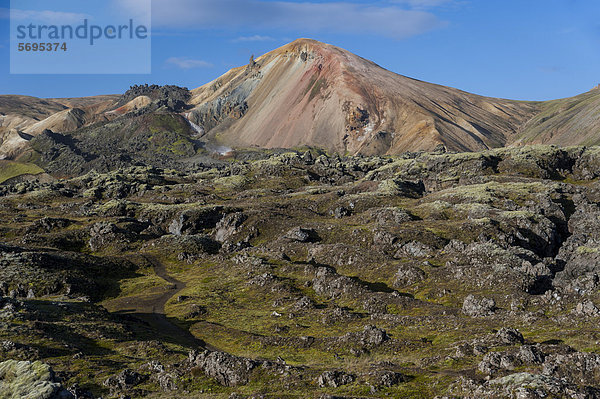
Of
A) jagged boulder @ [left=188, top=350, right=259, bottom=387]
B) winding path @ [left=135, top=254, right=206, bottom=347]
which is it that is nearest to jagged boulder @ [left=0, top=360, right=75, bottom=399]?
jagged boulder @ [left=188, top=350, right=259, bottom=387]

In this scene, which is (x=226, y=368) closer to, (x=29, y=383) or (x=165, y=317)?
(x=29, y=383)

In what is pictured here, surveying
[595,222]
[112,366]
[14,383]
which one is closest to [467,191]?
[595,222]

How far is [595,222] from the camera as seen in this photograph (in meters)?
134

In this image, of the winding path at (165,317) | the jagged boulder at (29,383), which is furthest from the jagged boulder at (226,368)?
the winding path at (165,317)

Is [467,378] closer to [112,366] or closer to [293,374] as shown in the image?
[293,374]

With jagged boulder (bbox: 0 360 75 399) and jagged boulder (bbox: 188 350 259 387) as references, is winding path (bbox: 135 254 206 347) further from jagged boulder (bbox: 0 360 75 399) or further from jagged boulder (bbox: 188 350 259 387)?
jagged boulder (bbox: 0 360 75 399)

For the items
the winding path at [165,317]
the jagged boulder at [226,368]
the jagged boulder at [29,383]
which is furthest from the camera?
the winding path at [165,317]

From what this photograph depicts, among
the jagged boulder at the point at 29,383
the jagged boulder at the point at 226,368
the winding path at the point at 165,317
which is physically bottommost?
the winding path at the point at 165,317

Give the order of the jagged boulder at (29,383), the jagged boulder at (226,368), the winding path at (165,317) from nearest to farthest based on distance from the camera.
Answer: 1. the jagged boulder at (29,383)
2. the jagged boulder at (226,368)
3. the winding path at (165,317)

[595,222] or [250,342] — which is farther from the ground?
[595,222]

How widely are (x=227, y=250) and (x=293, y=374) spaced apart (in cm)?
10781

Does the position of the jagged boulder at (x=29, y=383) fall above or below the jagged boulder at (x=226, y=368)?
above

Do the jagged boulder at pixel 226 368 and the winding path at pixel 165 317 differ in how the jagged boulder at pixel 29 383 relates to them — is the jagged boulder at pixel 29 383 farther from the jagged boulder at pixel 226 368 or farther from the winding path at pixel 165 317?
the winding path at pixel 165 317

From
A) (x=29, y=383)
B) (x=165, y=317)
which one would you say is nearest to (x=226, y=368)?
(x=29, y=383)
